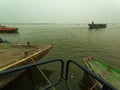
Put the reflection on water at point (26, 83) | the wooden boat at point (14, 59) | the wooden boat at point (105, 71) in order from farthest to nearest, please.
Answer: the reflection on water at point (26, 83) < the wooden boat at point (105, 71) < the wooden boat at point (14, 59)

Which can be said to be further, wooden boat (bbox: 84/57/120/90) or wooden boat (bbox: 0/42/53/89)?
wooden boat (bbox: 84/57/120/90)

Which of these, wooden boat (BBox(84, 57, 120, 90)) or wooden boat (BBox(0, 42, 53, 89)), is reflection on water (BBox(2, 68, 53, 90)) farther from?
wooden boat (BBox(84, 57, 120, 90))

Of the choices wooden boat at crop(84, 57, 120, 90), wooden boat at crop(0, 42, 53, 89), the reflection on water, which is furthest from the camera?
the reflection on water

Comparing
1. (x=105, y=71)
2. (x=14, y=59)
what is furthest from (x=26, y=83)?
(x=105, y=71)

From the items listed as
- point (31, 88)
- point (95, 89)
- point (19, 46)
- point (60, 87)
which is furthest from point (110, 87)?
point (19, 46)

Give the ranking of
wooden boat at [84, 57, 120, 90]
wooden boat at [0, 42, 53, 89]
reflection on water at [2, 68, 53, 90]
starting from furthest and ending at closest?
reflection on water at [2, 68, 53, 90] < wooden boat at [84, 57, 120, 90] < wooden boat at [0, 42, 53, 89]

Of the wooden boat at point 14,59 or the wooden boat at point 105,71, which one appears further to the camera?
the wooden boat at point 105,71

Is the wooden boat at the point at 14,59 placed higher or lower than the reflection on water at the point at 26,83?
higher

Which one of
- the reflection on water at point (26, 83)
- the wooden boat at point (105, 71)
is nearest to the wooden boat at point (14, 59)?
the reflection on water at point (26, 83)

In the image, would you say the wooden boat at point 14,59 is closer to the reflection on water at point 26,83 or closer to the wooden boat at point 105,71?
the reflection on water at point 26,83

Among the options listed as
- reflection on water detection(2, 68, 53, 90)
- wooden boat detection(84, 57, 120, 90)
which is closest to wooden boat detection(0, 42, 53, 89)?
reflection on water detection(2, 68, 53, 90)

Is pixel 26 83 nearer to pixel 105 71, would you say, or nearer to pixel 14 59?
pixel 14 59

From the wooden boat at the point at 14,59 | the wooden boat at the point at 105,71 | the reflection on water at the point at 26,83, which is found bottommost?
the reflection on water at the point at 26,83

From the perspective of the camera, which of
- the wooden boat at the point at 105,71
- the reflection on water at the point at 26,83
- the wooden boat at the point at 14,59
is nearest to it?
the wooden boat at the point at 14,59
